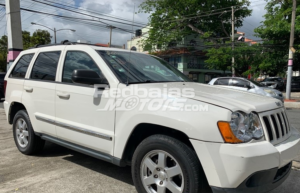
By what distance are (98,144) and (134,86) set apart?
2.72ft

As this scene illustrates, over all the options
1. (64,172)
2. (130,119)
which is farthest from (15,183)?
(130,119)

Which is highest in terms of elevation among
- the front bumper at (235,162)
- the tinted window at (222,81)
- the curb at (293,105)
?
the tinted window at (222,81)

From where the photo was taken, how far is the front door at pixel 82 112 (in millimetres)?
3016

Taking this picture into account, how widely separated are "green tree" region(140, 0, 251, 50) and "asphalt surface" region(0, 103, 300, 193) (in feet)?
90.8

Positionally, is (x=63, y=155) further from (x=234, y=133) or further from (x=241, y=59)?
(x=241, y=59)

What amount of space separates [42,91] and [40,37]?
126 feet

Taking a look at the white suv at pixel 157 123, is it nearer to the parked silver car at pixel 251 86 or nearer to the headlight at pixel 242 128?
the headlight at pixel 242 128

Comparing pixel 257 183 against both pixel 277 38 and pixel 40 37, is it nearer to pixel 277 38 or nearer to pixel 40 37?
pixel 277 38

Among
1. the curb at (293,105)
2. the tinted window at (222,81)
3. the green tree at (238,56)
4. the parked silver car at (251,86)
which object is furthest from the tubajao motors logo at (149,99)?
the green tree at (238,56)

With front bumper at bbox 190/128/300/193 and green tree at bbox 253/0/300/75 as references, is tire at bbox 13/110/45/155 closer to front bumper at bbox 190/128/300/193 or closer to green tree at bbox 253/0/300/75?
front bumper at bbox 190/128/300/193

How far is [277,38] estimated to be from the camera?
20.7 metres

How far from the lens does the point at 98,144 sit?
309 cm

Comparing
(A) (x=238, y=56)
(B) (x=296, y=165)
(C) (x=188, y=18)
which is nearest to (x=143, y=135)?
(B) (x=296, y=165)

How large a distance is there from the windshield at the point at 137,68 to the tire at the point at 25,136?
1.93 m
